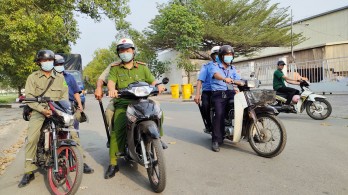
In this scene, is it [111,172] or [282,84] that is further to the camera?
[282,84]

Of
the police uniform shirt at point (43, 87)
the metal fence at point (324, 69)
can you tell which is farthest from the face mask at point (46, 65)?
the metal fence at point (324, 69)

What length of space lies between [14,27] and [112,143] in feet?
39.4

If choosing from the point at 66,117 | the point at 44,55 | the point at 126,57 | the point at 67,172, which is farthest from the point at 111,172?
the point at 44,55

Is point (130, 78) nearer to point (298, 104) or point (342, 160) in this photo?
point (342, 160)

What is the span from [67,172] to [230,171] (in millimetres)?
2088

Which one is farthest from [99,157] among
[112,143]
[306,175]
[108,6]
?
[108,6]

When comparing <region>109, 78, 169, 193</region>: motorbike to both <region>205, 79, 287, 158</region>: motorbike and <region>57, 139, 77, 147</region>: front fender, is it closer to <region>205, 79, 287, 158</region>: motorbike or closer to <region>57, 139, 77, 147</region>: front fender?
<region>57, 139, 77, 147</region>: front fender

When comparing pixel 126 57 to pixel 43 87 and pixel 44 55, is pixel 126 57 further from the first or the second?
pixel 43 87

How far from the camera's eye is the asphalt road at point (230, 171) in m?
3.60

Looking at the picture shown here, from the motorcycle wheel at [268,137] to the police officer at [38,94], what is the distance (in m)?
3.01

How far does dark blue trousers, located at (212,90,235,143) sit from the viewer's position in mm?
5320

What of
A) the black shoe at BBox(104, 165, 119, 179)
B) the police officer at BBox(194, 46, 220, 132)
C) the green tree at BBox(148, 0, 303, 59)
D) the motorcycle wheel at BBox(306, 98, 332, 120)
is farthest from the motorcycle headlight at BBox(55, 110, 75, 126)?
the green tree at BBox(148, 0, 303, 59)

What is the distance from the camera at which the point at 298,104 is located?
340 inches

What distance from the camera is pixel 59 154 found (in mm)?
3635
